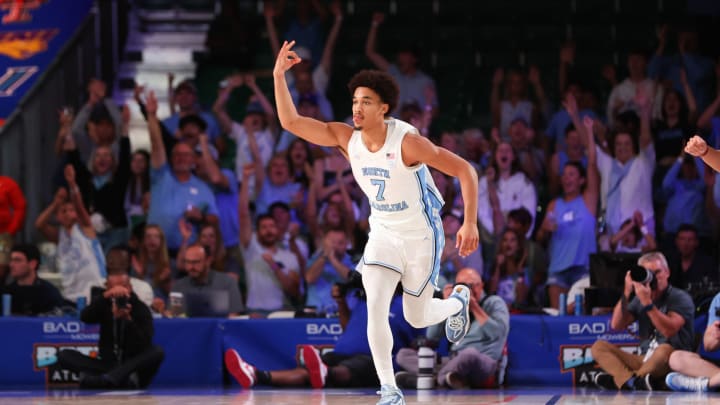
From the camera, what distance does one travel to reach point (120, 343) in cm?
1128

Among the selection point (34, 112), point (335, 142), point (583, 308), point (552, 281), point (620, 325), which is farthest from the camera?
point (34, 112)

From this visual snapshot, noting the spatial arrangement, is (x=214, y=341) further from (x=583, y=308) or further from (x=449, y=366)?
(x=583, y=308)

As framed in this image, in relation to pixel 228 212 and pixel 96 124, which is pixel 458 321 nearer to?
pixel 228 212

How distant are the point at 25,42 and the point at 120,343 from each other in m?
4.76

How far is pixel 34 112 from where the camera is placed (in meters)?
14.4

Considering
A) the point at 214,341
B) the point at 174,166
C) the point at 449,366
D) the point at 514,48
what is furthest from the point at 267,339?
the point at 514,48

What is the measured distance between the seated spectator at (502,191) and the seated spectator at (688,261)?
5.73 feet

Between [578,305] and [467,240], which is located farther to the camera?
[578,305]

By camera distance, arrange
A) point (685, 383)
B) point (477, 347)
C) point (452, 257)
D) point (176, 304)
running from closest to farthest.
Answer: point (685, 383) → point (477, 347) → point (176, 304) → point (452, 257)

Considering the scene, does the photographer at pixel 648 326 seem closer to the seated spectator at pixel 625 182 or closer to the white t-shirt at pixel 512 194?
the seated spectator at pixel 625 182

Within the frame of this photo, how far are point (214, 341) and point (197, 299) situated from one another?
0.46 metres

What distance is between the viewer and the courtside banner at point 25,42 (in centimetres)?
1399

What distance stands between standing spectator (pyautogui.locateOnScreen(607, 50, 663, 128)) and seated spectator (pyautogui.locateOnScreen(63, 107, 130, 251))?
18.4 ft

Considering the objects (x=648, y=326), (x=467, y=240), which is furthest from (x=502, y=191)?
(x=467, y=240)
